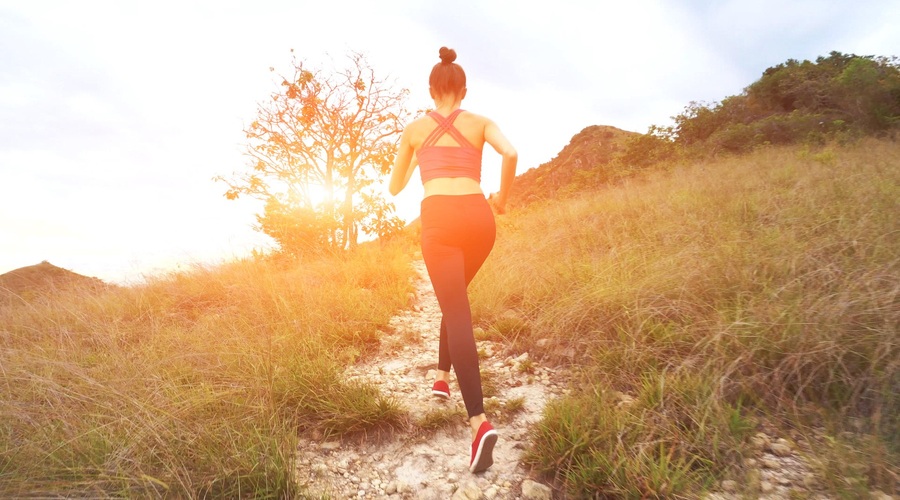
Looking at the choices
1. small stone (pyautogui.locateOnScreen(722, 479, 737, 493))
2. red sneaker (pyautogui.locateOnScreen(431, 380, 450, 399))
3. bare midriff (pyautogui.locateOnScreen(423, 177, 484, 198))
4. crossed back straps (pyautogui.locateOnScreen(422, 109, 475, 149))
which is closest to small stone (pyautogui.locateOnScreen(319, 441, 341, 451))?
red sneaker (pyautogui.locateOnScreen(431, 380, 450, 399))

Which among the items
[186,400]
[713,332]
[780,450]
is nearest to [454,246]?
[186,400]

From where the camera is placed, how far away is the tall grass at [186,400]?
1771 millimetres

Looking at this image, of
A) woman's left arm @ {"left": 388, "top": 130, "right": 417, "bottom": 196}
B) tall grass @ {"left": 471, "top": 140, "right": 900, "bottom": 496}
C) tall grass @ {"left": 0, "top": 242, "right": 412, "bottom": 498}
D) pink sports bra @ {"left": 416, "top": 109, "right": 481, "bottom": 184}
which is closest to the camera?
tall grass @ {"left": 0, "top": 242, "right": 412, "bottom": 498}

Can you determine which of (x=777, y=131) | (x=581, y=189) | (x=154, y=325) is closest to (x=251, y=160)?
(x=154, y=325)

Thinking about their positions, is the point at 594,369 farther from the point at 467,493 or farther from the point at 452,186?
the point at 452,186

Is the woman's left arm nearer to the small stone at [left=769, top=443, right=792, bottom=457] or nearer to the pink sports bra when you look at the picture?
the pink sports bra

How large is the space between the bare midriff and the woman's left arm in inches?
12.6

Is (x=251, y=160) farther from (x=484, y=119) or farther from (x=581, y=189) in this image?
(x=581, y=189)

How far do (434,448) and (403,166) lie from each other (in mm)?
1754

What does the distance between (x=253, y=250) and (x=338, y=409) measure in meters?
5.71

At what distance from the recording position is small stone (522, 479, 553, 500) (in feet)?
6.41

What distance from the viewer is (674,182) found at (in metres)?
8.48

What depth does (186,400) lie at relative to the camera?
2.19m

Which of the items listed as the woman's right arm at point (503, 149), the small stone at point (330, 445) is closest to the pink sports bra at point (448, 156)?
the woman's right arm at point (503, 149)
